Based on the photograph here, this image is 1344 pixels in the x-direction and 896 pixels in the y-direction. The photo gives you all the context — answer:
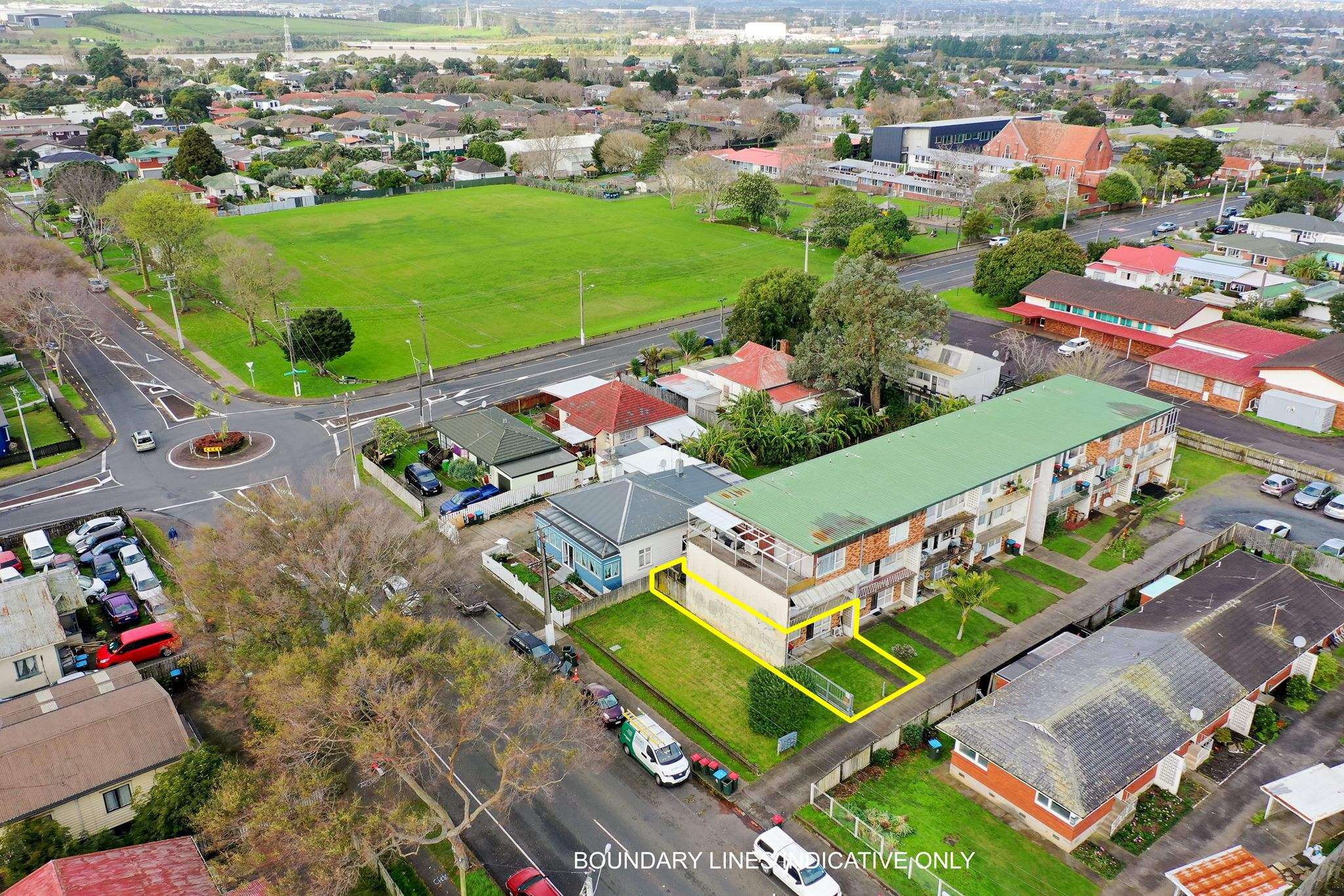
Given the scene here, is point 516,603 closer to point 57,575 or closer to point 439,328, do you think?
point 57,575

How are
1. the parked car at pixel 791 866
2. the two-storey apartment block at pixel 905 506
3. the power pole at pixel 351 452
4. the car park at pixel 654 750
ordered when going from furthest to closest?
the power pole at pixel 351 452, the two-storey apartment block at pixel 905 506, the car park at pixel 654 750, the parked car at pixel 791 866

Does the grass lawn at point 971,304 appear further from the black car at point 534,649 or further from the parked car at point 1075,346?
the black car at point 534,649

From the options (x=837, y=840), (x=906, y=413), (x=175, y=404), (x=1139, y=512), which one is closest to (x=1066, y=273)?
(x=906, y=413)

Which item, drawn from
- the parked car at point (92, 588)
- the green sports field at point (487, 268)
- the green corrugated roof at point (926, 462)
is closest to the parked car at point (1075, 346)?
the green corrugated roof at point (926, 462)

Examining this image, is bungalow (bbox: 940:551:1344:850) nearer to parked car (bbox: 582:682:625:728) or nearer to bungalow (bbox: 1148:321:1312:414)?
parked car (bbox: 582:682:625:728)

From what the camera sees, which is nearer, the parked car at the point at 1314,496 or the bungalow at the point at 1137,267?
the parked car at the point at 1314,496

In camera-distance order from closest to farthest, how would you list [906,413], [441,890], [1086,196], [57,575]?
[441,890], [57,575], [906,413], [1086,196]
